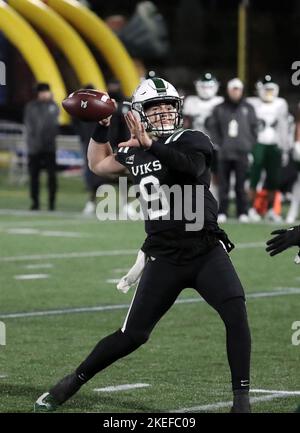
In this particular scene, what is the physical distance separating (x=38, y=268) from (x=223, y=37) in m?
26.0

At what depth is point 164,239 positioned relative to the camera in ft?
21.8

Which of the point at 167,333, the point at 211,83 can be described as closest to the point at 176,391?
the point at 167,333

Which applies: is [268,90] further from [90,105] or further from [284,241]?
[284,241]

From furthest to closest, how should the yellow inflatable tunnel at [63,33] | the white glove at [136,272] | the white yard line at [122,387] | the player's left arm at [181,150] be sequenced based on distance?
the yellow inflatable tunnel at [63,33] → the white yard line at [122,387] → the white glove at [136,272] → the player's left arm at [181,150]

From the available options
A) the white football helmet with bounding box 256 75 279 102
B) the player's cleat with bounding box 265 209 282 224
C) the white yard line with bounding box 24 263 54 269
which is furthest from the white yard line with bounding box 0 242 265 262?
the white football helmet with bounding box 256 75 279 102

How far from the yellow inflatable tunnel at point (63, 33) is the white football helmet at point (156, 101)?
62.5 feet

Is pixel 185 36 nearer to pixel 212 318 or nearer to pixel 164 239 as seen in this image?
pixel 212 318

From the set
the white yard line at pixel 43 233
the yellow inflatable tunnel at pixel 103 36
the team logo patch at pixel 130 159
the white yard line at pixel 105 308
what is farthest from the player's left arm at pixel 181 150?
the yellow inflatable tunnel at pixel 103 36

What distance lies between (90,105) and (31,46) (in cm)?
1847

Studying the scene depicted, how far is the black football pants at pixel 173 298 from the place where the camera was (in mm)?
6445

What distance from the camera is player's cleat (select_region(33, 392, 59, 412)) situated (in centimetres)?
671

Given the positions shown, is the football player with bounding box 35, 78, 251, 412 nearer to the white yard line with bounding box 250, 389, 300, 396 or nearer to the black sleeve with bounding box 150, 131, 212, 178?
the black sleeve with bounding box 150, 131, 212, 178

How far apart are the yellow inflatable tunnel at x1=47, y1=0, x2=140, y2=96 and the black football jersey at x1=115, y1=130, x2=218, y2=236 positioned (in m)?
20.2

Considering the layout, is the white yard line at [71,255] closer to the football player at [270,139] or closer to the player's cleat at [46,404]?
the football player at [270,139]
